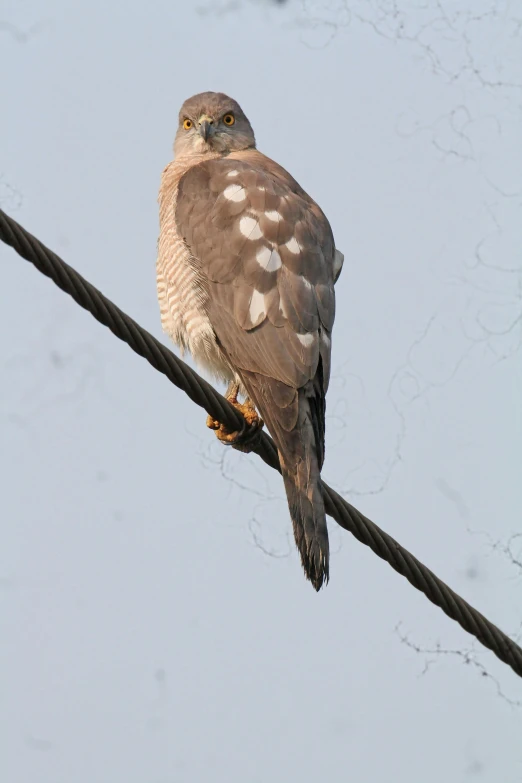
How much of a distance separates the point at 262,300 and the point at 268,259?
204 mm

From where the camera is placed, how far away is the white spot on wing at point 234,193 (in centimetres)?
483

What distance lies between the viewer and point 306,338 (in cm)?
427

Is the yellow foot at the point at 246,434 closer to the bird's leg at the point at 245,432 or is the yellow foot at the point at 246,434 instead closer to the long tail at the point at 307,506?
the bird's leg at the point at 245,432

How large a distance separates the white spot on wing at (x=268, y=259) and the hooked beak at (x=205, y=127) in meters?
1.52

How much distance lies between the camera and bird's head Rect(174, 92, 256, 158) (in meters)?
5.93

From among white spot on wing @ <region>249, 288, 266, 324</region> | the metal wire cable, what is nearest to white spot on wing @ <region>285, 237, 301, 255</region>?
white spot on wing @ <region>249, 288, 266, 324</region>

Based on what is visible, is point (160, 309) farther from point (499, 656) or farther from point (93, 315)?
point (499, 656)

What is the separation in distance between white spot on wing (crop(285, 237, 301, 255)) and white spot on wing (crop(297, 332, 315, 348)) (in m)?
0.42

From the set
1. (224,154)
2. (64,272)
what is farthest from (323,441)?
(224,154)

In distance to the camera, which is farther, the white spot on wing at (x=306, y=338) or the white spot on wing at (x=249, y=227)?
the white spot on wing at (x=249, y=227)

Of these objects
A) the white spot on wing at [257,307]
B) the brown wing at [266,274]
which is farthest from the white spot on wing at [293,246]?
the white spot on wing at [257,307]

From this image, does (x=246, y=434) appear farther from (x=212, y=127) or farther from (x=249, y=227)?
(x=212, y=127)

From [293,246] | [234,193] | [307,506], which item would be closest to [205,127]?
[234,193]

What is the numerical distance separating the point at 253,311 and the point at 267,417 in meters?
0.48
